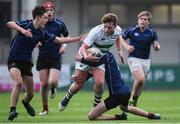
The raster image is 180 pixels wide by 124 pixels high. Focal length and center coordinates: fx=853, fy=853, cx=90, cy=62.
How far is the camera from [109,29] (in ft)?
54.4

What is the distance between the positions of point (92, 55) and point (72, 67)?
18.1 meters

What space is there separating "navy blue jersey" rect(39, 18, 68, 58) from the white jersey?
2.43 metres

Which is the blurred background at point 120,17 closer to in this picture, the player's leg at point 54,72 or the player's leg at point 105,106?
the player's leg at point 54,72

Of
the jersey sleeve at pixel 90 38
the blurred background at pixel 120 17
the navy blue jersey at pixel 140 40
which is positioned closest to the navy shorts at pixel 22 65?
the jersey sleeve at pixel 90 38

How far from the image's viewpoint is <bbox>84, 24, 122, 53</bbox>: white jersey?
16734 millimetres

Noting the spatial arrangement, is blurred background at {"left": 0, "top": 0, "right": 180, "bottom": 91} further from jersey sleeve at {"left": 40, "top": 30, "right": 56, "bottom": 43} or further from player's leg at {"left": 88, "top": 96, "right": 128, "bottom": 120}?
player's leg at {"left": 88, "top": 96, "right": 128, "bottom": 120}

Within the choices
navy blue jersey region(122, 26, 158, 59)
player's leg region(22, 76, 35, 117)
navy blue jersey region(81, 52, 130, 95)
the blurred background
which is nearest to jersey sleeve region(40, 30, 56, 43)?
player's leg region(22, 76, 35, 117)

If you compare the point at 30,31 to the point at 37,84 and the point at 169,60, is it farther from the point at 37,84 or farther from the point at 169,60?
the point at 169,60

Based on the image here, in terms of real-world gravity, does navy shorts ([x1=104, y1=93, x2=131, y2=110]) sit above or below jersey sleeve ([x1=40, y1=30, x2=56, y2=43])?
below

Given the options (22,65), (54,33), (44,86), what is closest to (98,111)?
(22,65)

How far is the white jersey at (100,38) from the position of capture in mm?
16734

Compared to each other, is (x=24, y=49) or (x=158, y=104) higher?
(x=24, y=49)

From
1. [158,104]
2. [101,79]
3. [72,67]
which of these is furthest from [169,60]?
[101,79]

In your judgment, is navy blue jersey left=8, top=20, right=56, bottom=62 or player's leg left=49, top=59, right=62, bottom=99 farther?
player's leg left=49, top=59, right=62, bottom=99
